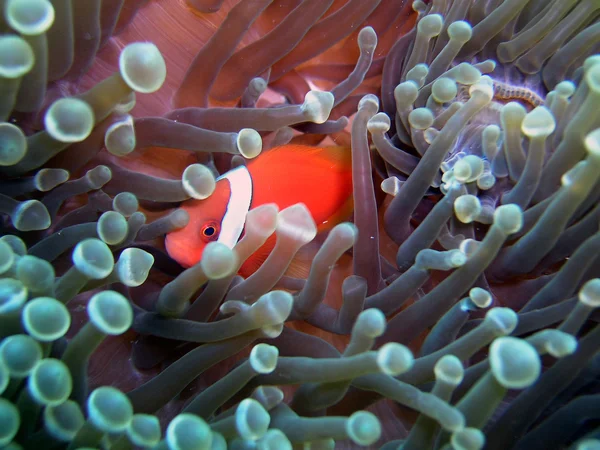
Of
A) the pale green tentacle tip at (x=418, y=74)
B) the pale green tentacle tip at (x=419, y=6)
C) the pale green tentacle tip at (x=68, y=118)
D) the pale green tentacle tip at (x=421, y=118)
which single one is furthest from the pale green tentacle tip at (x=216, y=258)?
the pale green tentacle tip at (x=419, y=6)

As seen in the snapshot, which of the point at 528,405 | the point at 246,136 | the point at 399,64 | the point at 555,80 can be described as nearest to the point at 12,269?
the point at 246,136

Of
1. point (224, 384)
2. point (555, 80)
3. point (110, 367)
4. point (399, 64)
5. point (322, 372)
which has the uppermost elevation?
point (555, 80)

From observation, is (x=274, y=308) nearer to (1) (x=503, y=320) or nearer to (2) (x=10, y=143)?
(1) (x=503, y=320)

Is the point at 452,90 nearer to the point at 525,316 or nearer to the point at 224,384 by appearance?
the point at 525,316

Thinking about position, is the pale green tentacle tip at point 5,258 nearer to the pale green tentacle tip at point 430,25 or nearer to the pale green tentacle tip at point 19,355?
the pale green tentacle tip at point 19,355

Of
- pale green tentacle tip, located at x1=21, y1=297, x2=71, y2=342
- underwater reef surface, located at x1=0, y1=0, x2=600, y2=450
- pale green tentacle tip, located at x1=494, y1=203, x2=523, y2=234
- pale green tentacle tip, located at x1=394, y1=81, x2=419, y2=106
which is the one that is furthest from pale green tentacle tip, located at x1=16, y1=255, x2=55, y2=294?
pale green tentacle tip, located at x1=394, y1=81, x2=419, y2=106
